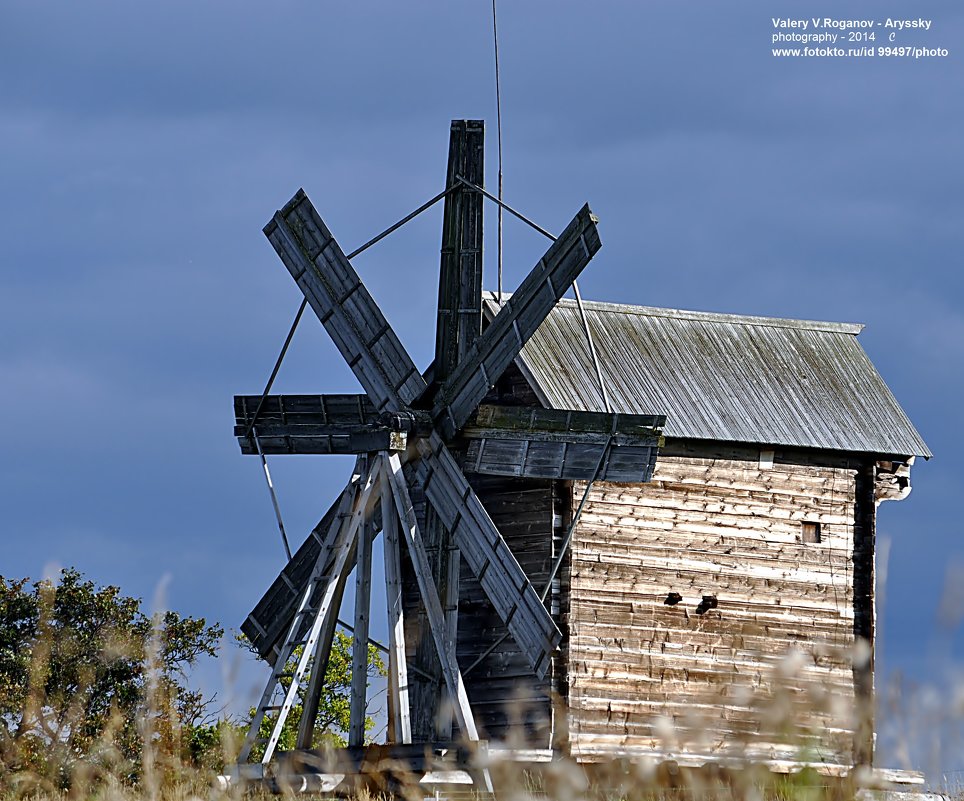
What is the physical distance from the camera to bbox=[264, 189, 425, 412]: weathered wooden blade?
17.8 meters

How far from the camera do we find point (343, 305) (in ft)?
60.5

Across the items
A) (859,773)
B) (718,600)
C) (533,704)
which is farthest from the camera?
(718,600)

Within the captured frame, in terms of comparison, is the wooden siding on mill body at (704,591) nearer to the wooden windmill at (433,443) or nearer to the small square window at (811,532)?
the small square window at (811,532)

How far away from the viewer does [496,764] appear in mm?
5012

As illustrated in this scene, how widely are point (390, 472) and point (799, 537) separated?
6127mm

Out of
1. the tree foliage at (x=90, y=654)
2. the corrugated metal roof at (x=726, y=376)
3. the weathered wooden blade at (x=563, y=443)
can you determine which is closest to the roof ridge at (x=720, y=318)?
the corrugated metal roof at (x=726, y=376)

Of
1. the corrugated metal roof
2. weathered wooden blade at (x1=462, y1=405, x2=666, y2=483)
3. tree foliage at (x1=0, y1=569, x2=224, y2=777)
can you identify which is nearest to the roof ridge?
the corrugated metal roof

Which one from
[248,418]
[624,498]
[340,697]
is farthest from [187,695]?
[624,498]

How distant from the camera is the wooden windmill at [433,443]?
1625 cm

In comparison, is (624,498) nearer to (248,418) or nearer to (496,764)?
(248,418)

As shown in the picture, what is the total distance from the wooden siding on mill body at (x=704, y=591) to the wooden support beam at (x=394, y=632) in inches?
106

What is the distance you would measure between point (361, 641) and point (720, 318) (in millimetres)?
8186

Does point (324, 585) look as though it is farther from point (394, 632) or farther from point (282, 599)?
point (282, 599)

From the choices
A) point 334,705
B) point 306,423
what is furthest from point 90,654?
point 306,423
